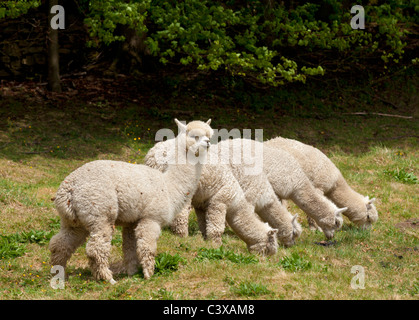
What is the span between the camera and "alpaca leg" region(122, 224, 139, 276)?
6.95 meters

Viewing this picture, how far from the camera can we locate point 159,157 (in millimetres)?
8891

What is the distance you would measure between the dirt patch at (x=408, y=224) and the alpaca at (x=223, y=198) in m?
2.36

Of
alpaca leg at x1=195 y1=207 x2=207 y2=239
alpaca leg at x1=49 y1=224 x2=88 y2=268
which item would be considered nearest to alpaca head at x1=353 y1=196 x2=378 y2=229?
alpaca leg at x1=195 y1=207 x2=207 y2=239

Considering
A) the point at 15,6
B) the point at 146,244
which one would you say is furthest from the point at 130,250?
the point at 15,6

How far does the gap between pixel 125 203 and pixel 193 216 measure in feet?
13.0

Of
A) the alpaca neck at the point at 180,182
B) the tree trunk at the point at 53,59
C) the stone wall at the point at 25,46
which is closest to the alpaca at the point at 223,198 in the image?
the alpaca neck at the point at 180,182

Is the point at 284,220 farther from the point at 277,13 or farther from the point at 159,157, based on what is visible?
the point at 277,13

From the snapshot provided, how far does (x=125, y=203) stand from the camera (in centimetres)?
653

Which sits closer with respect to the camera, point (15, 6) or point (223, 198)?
point (223, 198)

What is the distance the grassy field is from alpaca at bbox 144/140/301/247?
270mm

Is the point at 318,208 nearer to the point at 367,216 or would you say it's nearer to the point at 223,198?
the point at 367,216

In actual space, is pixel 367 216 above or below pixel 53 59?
below
